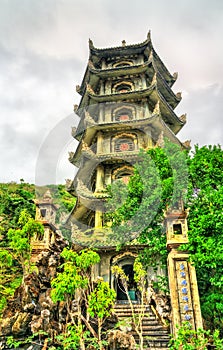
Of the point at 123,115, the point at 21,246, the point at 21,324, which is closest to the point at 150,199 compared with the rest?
the point at 21,246

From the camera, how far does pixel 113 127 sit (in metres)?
14.7

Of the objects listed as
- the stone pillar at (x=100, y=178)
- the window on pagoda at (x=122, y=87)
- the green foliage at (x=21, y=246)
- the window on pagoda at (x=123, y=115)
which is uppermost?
the window on pagoda at (x=122, y=87)

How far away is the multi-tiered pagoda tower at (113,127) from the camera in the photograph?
40.8ft

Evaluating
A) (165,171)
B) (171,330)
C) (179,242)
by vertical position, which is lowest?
(171,330)

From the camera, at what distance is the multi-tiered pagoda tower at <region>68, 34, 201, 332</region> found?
40.8 feet

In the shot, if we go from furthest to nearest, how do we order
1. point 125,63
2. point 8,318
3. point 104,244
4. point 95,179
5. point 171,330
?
point 125,63
point 95,179
point 104,244
point 8,318
point 171,330

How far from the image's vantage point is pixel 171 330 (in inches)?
287

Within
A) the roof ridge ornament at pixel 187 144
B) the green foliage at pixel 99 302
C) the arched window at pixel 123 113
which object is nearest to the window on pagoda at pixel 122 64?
the arched window at pixel 123 113

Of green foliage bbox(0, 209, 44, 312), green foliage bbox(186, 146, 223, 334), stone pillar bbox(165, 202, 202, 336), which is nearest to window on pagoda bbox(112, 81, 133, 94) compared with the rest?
green foliage bbox(186, 146, 223, 334)

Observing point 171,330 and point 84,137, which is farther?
point 84,137

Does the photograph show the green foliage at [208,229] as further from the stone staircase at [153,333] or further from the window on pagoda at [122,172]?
the window on pagoda at [122,172]

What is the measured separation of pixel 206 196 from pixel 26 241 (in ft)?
17.0

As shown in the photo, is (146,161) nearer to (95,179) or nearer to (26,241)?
(26,241)

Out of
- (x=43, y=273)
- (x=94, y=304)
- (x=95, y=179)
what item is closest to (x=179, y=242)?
(x=94, y=304)
